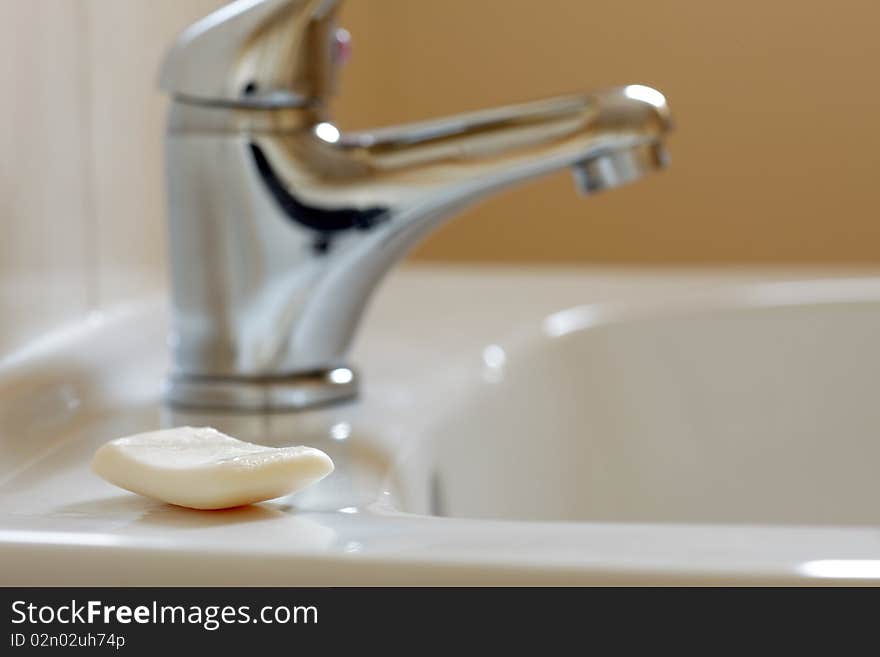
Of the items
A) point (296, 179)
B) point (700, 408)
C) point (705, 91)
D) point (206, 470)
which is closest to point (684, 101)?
point (705, 91)

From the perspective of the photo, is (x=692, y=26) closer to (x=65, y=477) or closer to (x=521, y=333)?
(x=521, y=333)

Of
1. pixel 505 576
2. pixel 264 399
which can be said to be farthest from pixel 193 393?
pixel 505 576

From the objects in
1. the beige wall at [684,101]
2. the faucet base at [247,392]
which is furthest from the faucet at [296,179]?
the beige wall at [684,101]

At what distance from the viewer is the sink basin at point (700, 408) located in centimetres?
63

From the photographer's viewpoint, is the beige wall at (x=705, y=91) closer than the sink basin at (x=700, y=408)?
No

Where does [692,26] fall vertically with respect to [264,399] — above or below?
above

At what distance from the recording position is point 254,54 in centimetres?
48

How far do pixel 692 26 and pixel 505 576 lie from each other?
1.28 m

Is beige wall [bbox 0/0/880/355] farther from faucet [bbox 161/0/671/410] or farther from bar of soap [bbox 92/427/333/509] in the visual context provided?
bar of soap [bbox 92/427/333/509]

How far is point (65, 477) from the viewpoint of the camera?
0.40m

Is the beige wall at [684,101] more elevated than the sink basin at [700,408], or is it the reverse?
the beige wall at [684,101]

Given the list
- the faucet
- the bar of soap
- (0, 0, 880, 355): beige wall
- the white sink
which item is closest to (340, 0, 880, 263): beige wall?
(0, 0, 880, 355): beige wall

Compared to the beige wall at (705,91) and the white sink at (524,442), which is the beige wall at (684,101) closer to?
the beige wall at (705,91)

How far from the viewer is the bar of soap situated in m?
0.34
